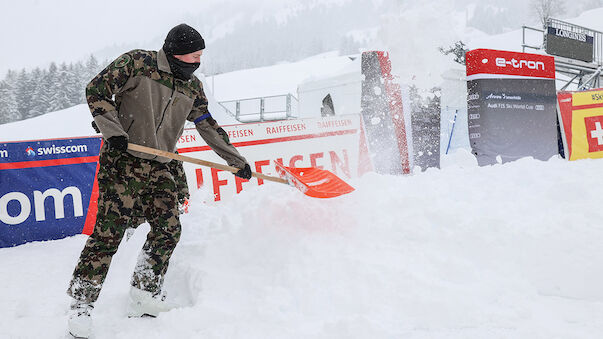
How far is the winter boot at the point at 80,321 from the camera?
2.21 metres

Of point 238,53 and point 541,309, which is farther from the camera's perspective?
point 238,53

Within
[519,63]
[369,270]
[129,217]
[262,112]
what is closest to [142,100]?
[129,217]

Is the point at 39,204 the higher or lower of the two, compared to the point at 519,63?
lower

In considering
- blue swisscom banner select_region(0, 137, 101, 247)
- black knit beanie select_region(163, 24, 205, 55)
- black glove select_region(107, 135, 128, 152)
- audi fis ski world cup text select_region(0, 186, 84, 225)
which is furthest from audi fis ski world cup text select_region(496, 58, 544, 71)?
audi fis ski world cup text select_region(0, 186, 84, 225)

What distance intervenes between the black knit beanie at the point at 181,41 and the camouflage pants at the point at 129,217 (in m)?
0.67

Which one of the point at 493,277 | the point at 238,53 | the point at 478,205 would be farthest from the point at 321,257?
the point at 238,53

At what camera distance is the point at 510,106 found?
6.99m

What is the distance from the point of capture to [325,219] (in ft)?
10.9

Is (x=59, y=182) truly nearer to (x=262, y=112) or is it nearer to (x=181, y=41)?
(x=181, y=41)

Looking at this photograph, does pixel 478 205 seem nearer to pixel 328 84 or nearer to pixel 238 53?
pixel 328 84

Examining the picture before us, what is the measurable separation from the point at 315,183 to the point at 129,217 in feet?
4.85

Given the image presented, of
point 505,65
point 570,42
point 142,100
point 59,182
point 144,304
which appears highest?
point 570,42

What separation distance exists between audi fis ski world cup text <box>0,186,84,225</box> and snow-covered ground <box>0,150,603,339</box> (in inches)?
26.1

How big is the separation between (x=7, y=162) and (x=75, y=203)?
2.80 feet
